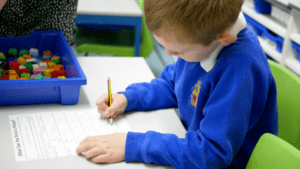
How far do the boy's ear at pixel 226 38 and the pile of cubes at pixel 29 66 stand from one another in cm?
53

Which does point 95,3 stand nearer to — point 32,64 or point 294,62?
point 32,64

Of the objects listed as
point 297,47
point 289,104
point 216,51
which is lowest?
point 297,47

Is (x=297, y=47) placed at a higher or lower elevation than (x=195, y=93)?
lower

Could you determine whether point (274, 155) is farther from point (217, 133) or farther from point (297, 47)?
point (297, 47)

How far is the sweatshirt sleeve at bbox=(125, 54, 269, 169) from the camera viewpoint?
639mm

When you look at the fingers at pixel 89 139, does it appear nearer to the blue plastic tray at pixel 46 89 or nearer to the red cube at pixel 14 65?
the blue plastic tray at pixel 46 89

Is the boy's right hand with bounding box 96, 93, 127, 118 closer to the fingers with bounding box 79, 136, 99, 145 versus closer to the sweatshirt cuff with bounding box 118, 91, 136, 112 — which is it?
the sweatshirt cuff with bounding box 118, 91, 136, 112

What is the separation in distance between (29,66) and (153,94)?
0.41 meters

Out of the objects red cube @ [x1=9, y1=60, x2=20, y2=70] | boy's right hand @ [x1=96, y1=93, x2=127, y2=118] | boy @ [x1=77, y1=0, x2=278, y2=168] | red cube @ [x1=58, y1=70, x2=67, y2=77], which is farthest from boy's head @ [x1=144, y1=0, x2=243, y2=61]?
red cube @ [x1=9, y1=60, x2=20, y2=70]

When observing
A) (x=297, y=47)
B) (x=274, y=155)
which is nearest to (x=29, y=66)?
(x=274, y=155)

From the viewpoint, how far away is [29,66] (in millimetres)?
999

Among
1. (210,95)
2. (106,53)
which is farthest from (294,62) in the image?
(210,95)

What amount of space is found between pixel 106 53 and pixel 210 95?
1.55m

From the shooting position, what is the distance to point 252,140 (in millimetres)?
808
